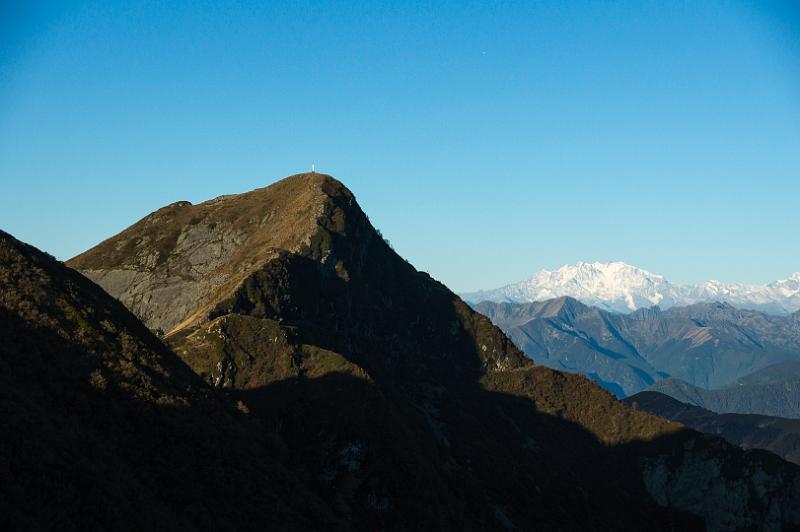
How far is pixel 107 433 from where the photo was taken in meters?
66.2

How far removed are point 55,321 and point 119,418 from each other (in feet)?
50.0

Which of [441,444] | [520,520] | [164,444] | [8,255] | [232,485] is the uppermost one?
[8,255]

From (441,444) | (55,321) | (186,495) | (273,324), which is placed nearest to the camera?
(186,495)

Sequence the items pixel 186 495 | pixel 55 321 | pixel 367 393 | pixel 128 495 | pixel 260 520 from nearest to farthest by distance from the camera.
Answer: pixel 128 495
pixel 186 495
pixel 260 520
pixel 55 321
pixel 367 393

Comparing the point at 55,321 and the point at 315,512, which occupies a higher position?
the point at 55,321

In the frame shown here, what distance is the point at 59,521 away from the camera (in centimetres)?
4784

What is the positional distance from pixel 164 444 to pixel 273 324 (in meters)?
105

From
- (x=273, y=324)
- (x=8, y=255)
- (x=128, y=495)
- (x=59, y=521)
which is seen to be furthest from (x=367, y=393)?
(x=59, y=521)

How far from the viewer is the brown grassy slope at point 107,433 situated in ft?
170

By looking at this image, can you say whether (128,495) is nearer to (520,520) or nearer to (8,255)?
(8,255)

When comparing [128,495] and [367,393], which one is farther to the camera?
[367,393]

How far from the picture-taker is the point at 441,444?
18700 cm

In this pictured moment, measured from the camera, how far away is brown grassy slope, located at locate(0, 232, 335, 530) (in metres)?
51.9

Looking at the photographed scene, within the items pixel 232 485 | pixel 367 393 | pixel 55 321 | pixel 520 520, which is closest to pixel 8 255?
pixel 55 321
